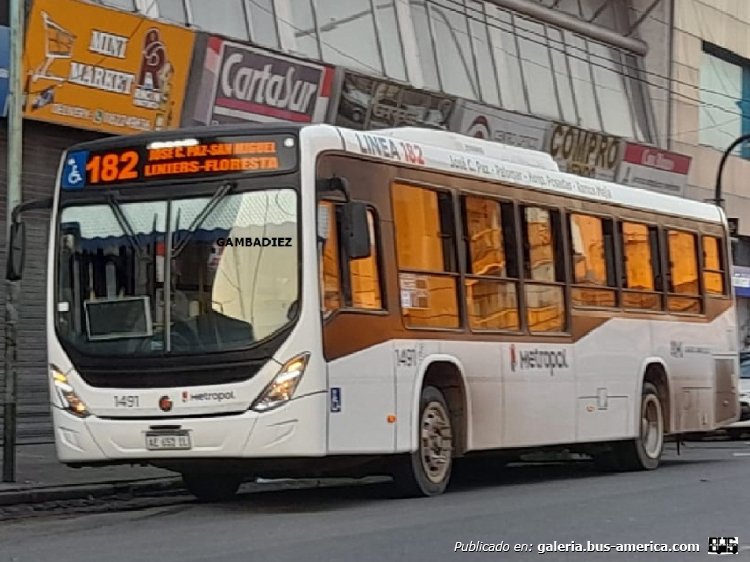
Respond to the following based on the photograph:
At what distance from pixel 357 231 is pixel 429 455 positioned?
99.3 inches

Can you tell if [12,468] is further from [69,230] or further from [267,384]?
[267,384]

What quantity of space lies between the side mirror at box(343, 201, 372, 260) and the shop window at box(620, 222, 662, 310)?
600cm

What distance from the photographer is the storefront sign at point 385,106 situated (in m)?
24.9

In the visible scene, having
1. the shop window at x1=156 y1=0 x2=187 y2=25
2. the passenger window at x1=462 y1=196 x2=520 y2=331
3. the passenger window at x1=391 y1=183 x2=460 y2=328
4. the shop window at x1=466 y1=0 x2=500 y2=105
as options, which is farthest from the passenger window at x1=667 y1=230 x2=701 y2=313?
the shop window at x1=466 y1=0 x2=500 y2=105

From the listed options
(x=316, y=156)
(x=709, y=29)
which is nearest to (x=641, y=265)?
(x=316, y=156)

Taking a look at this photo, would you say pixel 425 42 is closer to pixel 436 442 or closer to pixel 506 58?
pixel 506 58

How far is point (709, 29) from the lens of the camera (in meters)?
38.7

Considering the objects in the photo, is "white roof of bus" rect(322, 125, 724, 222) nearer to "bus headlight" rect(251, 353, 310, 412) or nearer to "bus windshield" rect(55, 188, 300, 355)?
"bus windshield" rect(55, 188, 300, 355)

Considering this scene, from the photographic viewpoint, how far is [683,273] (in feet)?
62.9

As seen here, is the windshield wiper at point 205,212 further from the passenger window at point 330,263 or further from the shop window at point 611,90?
the shop window at point 611,90

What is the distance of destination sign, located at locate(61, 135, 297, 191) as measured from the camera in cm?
1251

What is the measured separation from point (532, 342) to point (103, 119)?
738 cm

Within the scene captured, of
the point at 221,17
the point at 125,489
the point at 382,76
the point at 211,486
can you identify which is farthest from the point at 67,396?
the point at 382,76

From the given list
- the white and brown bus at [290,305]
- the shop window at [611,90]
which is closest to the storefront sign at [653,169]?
the shop window at [611,90]
